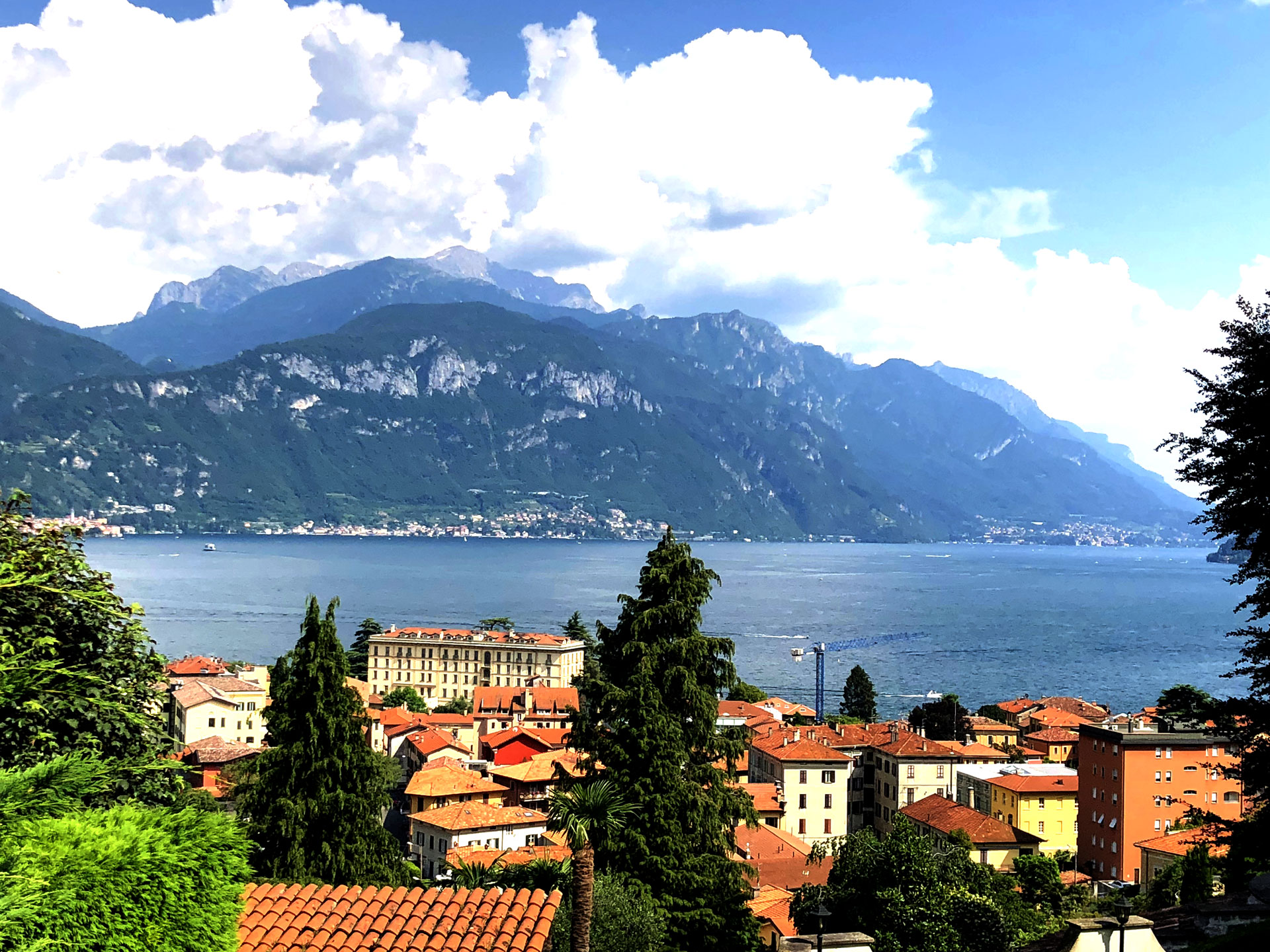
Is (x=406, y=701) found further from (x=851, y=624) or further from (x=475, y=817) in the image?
(x=851, y=624)

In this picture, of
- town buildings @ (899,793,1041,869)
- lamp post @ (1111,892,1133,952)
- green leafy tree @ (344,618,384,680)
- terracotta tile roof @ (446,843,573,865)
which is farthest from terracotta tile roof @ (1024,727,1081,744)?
green leafy tree @ (344,618,384,680)

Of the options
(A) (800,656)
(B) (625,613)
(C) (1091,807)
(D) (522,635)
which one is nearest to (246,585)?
(D) (522,635)

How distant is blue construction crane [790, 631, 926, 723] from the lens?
94.2 metres

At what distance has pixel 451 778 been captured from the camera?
49.6 metres

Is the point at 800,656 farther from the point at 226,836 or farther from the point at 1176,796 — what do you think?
the point at 226,836

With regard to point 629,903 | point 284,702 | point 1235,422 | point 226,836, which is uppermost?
point 1235,422

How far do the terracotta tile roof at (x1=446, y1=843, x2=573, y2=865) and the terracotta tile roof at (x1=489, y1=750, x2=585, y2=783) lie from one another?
10.9m

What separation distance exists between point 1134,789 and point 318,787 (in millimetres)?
36582

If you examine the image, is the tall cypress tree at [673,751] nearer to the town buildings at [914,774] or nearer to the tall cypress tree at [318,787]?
the tall cypress tree at [318,787]

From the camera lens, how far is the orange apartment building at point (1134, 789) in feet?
139

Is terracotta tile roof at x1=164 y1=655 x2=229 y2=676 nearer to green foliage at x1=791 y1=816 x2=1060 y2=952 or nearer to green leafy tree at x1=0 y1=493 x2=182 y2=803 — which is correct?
green foliage at x1=791 y1=816 x2=1060 y2=952

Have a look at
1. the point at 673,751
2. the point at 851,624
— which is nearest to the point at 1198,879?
the point at 673,751

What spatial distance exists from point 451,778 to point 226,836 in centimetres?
4379

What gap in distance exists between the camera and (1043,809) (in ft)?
154
